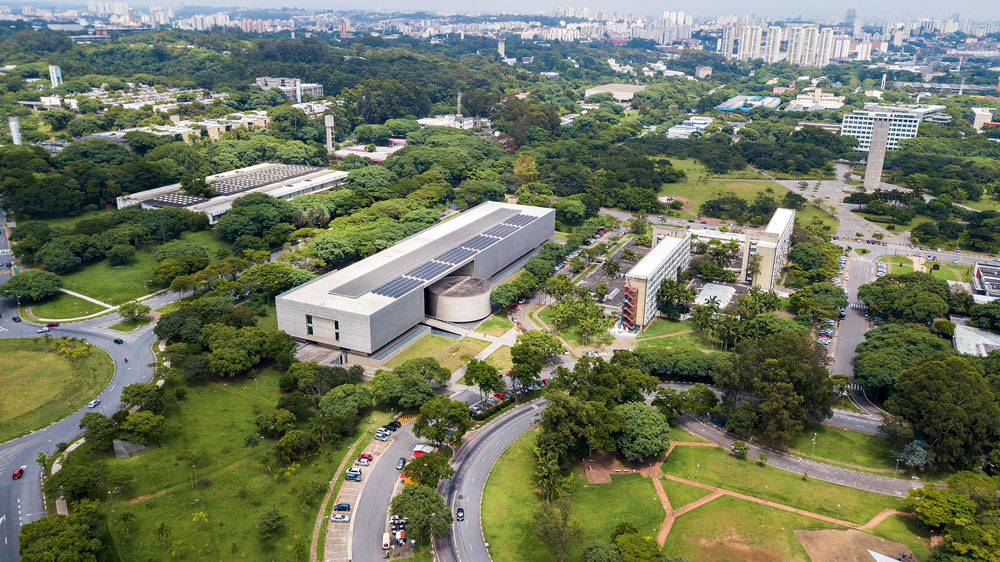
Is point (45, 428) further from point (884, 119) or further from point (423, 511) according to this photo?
point (884, 119)

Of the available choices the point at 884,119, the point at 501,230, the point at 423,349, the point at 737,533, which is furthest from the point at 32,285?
the point at 884,119

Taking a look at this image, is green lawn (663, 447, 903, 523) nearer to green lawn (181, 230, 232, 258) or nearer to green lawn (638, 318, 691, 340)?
green lawn (638, 318, 691, 340)

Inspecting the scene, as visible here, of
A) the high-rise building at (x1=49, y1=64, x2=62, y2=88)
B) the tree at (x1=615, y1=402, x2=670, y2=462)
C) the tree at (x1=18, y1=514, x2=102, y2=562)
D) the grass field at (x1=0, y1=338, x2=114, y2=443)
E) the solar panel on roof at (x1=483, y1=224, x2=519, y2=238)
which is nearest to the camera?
the tree at (x1=18, y1=514, x2=102, y2=562)

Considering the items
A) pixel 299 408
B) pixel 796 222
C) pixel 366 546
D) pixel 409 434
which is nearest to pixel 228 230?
pixel 299 408

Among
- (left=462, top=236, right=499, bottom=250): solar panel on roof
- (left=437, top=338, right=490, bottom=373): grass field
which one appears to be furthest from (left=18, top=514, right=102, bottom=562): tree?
(left=462, top=236, right=499, bottom=250): solar panel on roof

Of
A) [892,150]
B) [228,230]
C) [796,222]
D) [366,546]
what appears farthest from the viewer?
Result: [892,150]

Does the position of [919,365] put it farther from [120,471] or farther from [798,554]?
[120,471]
